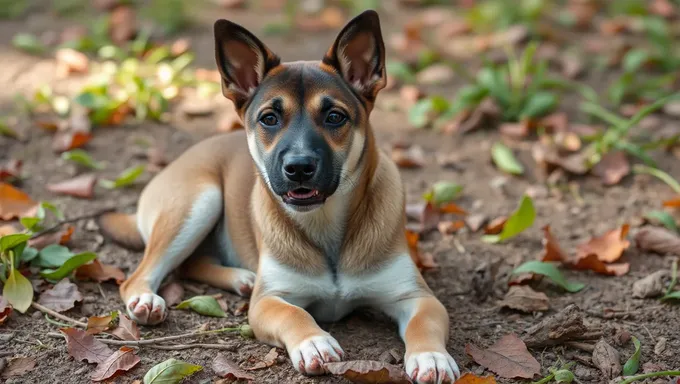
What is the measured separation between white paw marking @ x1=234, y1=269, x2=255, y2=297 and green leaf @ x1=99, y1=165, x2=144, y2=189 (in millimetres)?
1447

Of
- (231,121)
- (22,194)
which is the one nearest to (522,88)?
(231,121)

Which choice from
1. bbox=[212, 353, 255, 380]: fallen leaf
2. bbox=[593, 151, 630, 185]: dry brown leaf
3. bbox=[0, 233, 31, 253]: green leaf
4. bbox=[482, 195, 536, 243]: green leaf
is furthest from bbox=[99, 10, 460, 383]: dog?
bbox=[593, 151, 630, 185]: dry brown leaf

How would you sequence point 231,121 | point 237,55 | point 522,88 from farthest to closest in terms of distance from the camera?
point 522,88 → point 231,121 → point 237,55

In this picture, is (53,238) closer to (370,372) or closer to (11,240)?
(11,240)

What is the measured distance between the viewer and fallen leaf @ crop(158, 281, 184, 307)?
16.1 feet

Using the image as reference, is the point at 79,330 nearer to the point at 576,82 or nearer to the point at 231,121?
the point at 231,121

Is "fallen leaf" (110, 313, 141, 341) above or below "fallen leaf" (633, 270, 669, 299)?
above

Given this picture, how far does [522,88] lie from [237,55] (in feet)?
12.3

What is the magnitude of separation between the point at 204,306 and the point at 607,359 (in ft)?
6.99

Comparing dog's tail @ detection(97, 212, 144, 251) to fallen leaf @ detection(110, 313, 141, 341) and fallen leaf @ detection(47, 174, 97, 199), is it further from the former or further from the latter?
fallen leaf @ detection(110, 313, 141, 341)

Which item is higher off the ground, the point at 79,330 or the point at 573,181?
the point at 79,330

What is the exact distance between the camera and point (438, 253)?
18.2 ft

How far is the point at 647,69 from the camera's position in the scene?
824cm

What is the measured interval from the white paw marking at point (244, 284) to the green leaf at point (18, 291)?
116cm
